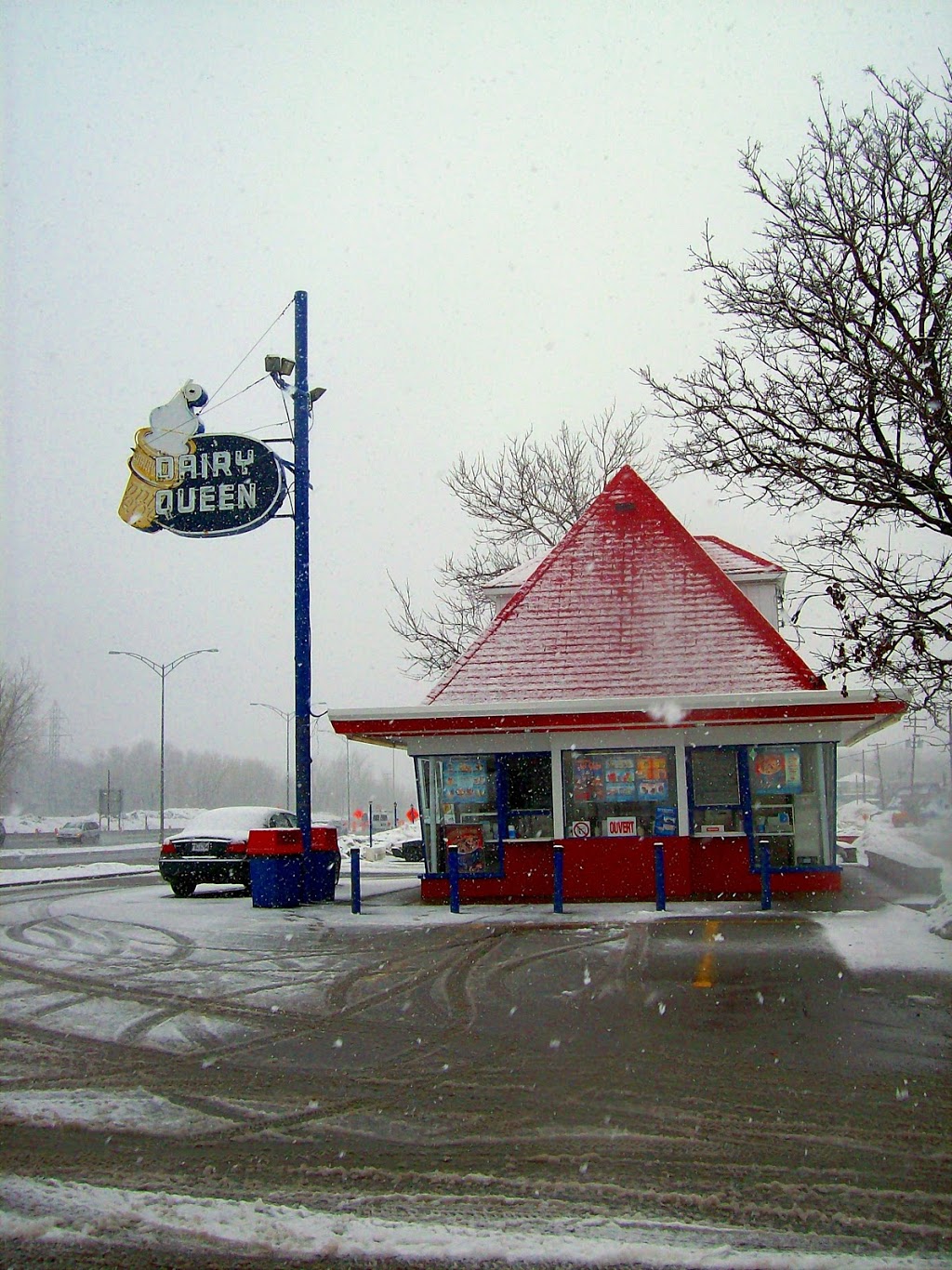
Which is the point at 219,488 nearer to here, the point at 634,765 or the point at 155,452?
the point at 155,452

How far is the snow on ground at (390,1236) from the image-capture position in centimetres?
408

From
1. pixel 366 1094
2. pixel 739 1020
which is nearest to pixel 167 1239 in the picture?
pixel 366 1094

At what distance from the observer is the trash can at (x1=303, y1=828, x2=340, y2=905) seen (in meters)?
17.1

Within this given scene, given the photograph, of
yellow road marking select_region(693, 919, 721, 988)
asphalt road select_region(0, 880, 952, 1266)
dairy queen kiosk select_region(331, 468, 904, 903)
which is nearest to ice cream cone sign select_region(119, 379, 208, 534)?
dairy queen kiosk select_region(331, 468, 904, 903)

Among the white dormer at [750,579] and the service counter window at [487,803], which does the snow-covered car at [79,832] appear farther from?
the service counter window at [487,803]

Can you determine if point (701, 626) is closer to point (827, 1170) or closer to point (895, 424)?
point (895, 424)

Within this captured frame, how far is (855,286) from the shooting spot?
11.8 meters

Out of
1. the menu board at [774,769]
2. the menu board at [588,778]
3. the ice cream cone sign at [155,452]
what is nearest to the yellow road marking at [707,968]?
the menu board at [588,778]

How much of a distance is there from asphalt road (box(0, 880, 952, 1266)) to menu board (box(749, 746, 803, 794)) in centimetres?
582

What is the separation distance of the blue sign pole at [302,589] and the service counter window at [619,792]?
161 inches

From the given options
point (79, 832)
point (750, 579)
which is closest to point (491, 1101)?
point (750, 579)

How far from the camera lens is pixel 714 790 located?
17.5 m

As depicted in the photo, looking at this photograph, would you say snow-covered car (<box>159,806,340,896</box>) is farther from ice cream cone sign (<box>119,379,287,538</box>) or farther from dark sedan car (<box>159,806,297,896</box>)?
ice cream cone sign (<box>119,379,287,538</box>)

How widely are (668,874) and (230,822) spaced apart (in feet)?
27.2
